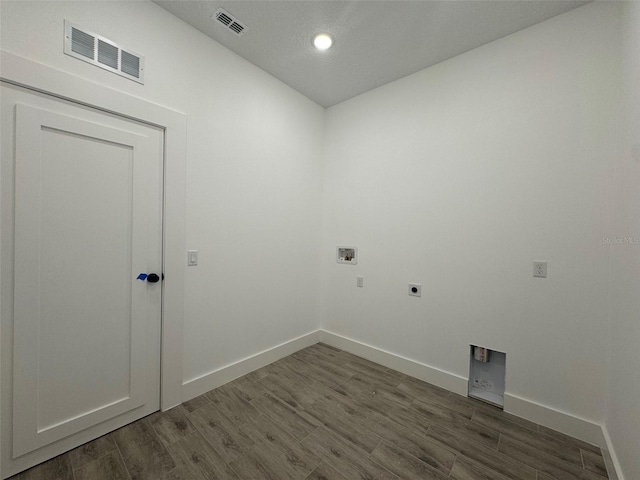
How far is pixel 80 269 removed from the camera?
156cm

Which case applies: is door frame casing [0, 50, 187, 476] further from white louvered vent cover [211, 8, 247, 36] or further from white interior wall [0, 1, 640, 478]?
white louvered vent cover [211, 8, 247, 36]

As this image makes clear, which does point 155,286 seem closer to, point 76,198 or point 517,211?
point 76,198

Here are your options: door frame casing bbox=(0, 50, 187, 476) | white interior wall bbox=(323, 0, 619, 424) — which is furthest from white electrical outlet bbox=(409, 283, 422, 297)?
door frame casing bbox=(0, 50, 187, 476)

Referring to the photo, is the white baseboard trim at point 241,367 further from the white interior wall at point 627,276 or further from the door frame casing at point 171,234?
the white interior wall at point 627,276

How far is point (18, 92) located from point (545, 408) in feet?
12.5

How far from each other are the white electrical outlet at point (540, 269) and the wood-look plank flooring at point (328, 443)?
1.08m

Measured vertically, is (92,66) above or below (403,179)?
above

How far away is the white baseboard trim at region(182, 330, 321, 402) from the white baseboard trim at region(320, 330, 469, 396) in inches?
13.1

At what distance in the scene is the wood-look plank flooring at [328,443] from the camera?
1.44m

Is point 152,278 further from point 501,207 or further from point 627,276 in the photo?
point 627,276

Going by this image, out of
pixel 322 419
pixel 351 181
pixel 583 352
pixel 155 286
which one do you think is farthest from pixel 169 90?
pixel 583 352

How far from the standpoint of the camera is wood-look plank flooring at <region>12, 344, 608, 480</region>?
1436 millimetres

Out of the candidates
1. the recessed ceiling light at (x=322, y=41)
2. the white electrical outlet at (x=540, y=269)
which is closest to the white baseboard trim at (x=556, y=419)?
the white electrical outlet at (x=540, y=269)

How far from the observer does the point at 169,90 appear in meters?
1.90
